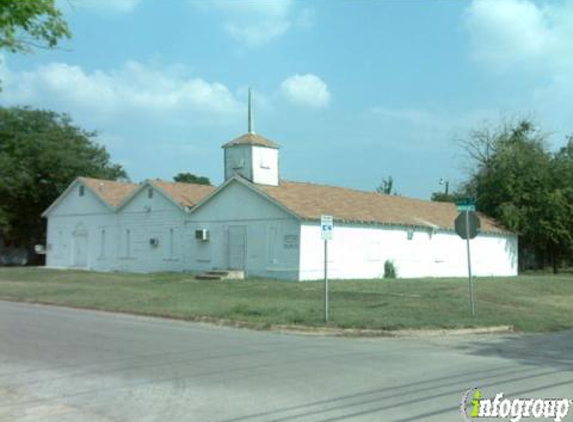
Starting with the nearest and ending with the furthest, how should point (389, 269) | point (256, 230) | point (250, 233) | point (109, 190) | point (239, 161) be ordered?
point (256, 230) → point (250, 233) → point (239, 161) → point (389, 269) → point (109, 190)

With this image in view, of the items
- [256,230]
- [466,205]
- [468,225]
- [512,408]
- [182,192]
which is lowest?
[512,408]

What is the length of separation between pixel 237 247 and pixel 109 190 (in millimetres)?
13454

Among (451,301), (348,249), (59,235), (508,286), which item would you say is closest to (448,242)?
(348,249)

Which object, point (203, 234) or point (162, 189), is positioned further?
point (162, 189)

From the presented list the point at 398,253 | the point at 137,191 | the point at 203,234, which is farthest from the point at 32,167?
the point at 398,253

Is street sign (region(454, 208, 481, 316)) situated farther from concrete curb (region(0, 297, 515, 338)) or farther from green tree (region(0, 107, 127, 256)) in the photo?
green tree (region(0, 107, 127, 256))

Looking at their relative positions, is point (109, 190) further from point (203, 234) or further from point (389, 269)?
point (389, 269)

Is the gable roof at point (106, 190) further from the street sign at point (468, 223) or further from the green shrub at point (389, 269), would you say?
the street sign at point (468, 223)

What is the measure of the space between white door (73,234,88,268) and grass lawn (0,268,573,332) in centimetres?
1027

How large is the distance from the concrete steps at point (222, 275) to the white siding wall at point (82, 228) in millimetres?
10703

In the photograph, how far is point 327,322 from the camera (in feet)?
60.0

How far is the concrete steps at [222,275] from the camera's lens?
110ft

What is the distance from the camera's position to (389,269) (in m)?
37.9

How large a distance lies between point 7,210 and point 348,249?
27.8 metres
